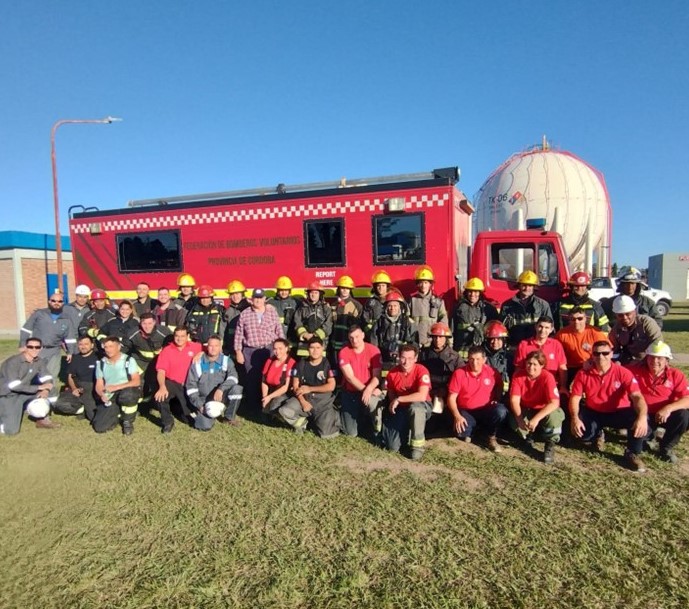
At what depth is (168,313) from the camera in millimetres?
7062

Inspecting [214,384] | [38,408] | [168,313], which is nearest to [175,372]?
[214,384]

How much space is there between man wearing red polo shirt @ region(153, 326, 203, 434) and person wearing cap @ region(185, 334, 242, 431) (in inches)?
5.0

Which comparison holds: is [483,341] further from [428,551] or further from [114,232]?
[114,232]

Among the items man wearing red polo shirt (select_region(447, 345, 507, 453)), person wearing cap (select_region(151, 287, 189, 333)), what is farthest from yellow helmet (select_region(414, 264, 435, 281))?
person wearing cap (select_region(151, 287, 189, 333))

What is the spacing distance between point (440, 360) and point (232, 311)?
3.29 metres

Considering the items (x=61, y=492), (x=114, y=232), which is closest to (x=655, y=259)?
(x=114, y=232)

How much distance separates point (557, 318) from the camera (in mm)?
6543

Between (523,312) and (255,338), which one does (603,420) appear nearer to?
(523,312)

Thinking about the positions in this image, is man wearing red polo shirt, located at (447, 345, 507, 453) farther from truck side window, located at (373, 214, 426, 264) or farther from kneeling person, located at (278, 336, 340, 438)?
truck side window, located at (373, 214, 426, 264)

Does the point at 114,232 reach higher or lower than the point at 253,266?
higher

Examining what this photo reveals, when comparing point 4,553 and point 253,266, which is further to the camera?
point 253,266

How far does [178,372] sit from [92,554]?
3.12m

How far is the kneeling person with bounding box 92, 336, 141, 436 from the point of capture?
18.7ft

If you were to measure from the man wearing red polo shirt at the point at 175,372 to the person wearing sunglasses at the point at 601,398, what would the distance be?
14.6 feet
